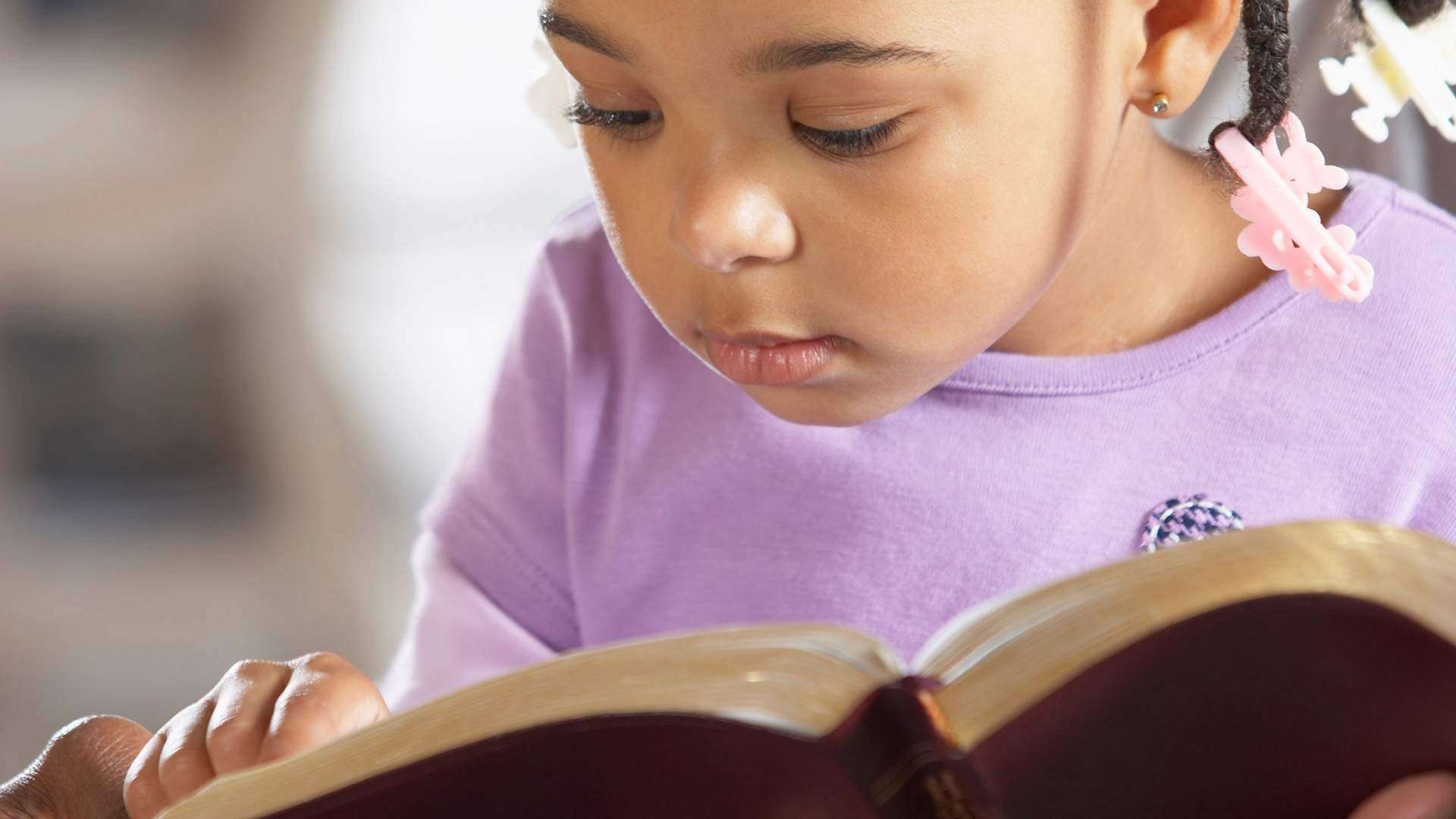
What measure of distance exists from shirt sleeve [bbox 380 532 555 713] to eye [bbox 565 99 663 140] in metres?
0.30

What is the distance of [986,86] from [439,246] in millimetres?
1385

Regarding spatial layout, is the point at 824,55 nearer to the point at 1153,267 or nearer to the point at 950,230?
the point at 950,230

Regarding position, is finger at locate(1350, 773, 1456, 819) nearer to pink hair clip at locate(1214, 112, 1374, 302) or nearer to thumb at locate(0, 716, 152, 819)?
pink hair clip at locate(1214, 112, 1374, 302)

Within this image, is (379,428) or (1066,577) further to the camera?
(379,428)

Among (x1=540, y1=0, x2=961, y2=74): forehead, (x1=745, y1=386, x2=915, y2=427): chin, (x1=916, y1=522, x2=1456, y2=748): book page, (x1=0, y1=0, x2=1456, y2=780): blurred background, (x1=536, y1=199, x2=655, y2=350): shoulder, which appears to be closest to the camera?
(x1=916, y1=522, x2=1456, y2=748): book page

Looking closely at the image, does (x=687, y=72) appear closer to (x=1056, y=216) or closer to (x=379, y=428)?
(x=1056, y=216)

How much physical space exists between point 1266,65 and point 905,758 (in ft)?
1.09

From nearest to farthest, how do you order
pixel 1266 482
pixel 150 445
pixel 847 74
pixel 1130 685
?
1. pixel 1130 685
2. pixel 847 74
3. pixel 1266 482
4. pixel 150 445

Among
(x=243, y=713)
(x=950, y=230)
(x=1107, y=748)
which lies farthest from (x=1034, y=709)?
(x=243, y=713)

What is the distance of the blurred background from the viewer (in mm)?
1721

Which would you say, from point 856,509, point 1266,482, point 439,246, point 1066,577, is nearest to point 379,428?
point 439,246

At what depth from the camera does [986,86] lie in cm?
57

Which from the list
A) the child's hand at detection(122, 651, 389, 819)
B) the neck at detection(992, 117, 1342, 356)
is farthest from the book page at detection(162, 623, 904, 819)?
the neck at detection(992, 117, 1342, 356)

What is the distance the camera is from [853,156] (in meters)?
0.58
